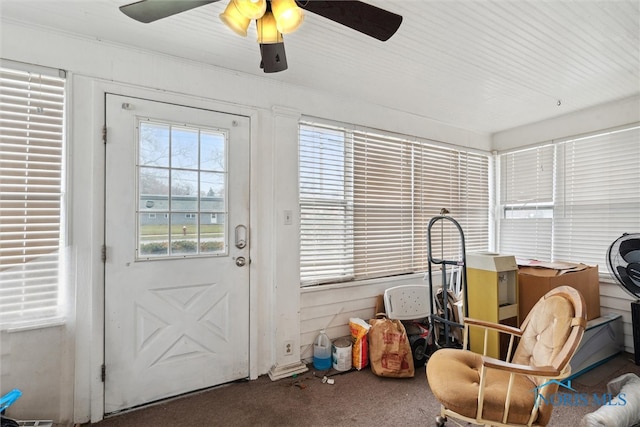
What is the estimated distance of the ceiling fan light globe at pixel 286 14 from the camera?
1.34 metres

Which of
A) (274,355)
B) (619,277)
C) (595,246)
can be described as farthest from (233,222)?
(595,246)

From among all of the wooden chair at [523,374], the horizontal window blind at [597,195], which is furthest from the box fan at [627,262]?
the wooden chair at [523,374]

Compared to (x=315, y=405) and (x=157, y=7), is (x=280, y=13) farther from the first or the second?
(x=315, y=405)

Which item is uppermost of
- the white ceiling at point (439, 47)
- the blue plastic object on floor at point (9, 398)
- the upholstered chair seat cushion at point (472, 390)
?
the white ceiling at point (439, 47)

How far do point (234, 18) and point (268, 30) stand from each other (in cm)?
19

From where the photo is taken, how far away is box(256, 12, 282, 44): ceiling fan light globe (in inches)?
58.7

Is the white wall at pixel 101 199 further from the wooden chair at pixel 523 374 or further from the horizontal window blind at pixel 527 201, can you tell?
the horizontal window blind at pixel 527 201

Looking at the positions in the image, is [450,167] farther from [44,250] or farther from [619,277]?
[44,250]

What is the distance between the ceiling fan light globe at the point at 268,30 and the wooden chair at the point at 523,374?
6.12 feet

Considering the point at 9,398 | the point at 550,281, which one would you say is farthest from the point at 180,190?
the point at 550,281

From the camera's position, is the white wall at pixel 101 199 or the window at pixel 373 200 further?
the window at pixel 373 200

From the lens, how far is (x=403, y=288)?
10.2 feet

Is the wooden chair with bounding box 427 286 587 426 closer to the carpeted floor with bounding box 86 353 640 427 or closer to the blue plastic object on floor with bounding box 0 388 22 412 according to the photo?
the carpeted floor with bounding box 86 353 640 427

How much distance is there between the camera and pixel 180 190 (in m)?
2.35
